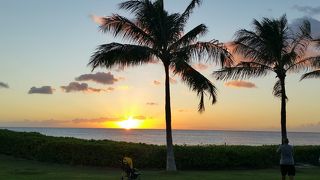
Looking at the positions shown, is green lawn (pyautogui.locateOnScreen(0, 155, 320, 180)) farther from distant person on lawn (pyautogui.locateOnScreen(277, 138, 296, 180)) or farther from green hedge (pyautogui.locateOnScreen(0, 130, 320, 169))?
distant person on lawn (pyautogui.locateOnScreen(277, 138, 296, 180))

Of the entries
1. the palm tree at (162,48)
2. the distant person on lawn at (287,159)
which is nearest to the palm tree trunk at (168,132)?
the palm tree at (162,48)

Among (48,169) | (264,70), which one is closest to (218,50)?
(264,70)

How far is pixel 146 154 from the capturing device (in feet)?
88.1

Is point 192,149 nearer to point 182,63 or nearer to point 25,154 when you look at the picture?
point 182,63

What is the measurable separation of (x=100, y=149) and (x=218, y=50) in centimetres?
807

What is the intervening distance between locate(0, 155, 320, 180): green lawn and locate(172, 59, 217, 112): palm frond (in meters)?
3.63

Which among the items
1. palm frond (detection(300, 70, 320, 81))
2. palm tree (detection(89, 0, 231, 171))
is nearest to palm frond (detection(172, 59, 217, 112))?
palm tree (detection(89, 0, 231, 171))

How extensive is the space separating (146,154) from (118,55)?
18.3 ft

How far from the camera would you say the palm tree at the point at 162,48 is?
24656mm

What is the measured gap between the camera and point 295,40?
94.4ft

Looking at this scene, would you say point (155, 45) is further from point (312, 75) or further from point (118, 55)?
point (312, 75)

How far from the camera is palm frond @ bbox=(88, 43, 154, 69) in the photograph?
24.5 meters

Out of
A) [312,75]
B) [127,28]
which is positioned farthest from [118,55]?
[312,75]

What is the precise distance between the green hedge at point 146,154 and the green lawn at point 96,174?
770 mm
